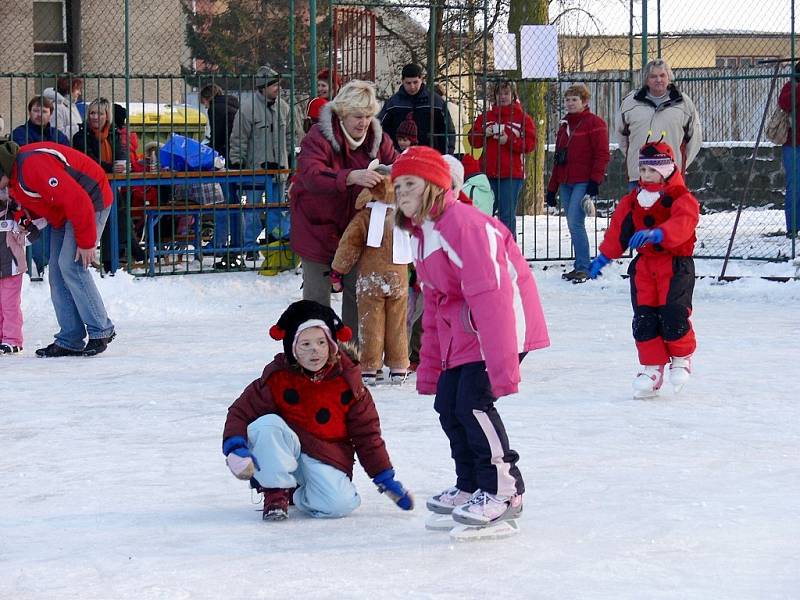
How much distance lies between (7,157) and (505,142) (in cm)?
552

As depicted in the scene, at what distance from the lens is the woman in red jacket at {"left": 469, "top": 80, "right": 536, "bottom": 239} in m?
13.0

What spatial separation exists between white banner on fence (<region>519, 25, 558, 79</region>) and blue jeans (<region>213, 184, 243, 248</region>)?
113 inches

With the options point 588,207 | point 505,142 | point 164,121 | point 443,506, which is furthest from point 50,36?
point 443,506

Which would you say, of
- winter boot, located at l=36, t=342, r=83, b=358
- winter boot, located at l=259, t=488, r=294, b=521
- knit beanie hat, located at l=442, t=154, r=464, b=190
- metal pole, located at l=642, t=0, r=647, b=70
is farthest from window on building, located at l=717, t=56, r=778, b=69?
winter boot, located at l=259, t=488, r=294, b=521

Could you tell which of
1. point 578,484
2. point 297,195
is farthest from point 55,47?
point 578,484

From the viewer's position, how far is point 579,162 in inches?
502

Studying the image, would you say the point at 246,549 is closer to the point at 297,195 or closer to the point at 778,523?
the point at 778,523

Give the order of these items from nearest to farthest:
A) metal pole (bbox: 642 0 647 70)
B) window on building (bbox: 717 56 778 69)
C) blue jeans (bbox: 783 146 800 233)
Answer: blue jeans (bbox: 783 146 800 233) < metal pole (bbox: 642 0 647 70) < window on building (bbox: 717 56 778 69)

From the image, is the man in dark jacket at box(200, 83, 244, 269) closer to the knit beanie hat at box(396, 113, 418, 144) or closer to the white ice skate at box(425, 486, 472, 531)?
the knit beanie hat at box(396, 113, 418, 144)

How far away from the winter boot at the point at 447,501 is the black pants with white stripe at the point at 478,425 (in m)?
0.07

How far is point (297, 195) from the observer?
7973 mm

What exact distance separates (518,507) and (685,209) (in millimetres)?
2882

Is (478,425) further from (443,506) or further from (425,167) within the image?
(425,167)

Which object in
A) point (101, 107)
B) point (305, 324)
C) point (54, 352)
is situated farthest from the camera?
point (101, 107)
